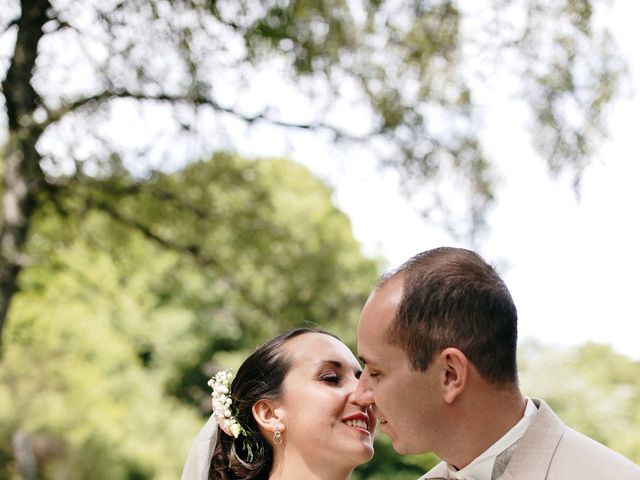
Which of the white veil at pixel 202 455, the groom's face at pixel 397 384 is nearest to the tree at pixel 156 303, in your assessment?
the white veil at pixel 202 455

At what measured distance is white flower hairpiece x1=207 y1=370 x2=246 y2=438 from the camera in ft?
11.3

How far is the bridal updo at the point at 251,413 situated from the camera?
11.2ft

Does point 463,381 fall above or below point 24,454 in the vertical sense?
below

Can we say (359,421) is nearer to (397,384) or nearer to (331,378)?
(331,378)

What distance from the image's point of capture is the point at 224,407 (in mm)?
3494

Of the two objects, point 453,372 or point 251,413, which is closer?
point 453,372

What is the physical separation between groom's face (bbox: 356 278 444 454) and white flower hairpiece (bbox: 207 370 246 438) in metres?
1.26

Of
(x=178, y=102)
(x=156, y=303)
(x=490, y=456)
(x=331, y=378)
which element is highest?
(x=156, y=303)

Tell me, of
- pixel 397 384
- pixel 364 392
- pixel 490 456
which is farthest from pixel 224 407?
pixel 490 456

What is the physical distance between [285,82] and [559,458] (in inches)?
259

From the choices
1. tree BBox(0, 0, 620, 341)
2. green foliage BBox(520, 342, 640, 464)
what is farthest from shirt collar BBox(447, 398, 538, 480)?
green foliage BBox(520, 342, 640, 464)

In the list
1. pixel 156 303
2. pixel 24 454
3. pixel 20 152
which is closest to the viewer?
pixel 20 152

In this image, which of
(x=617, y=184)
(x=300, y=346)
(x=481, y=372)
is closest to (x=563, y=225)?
(x=617, y=184)

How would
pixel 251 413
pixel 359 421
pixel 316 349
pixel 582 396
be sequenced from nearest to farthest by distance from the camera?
1. pixel 359 421
2. pixel 316 349
3. pixel 251 413
4. pixel 582 396
